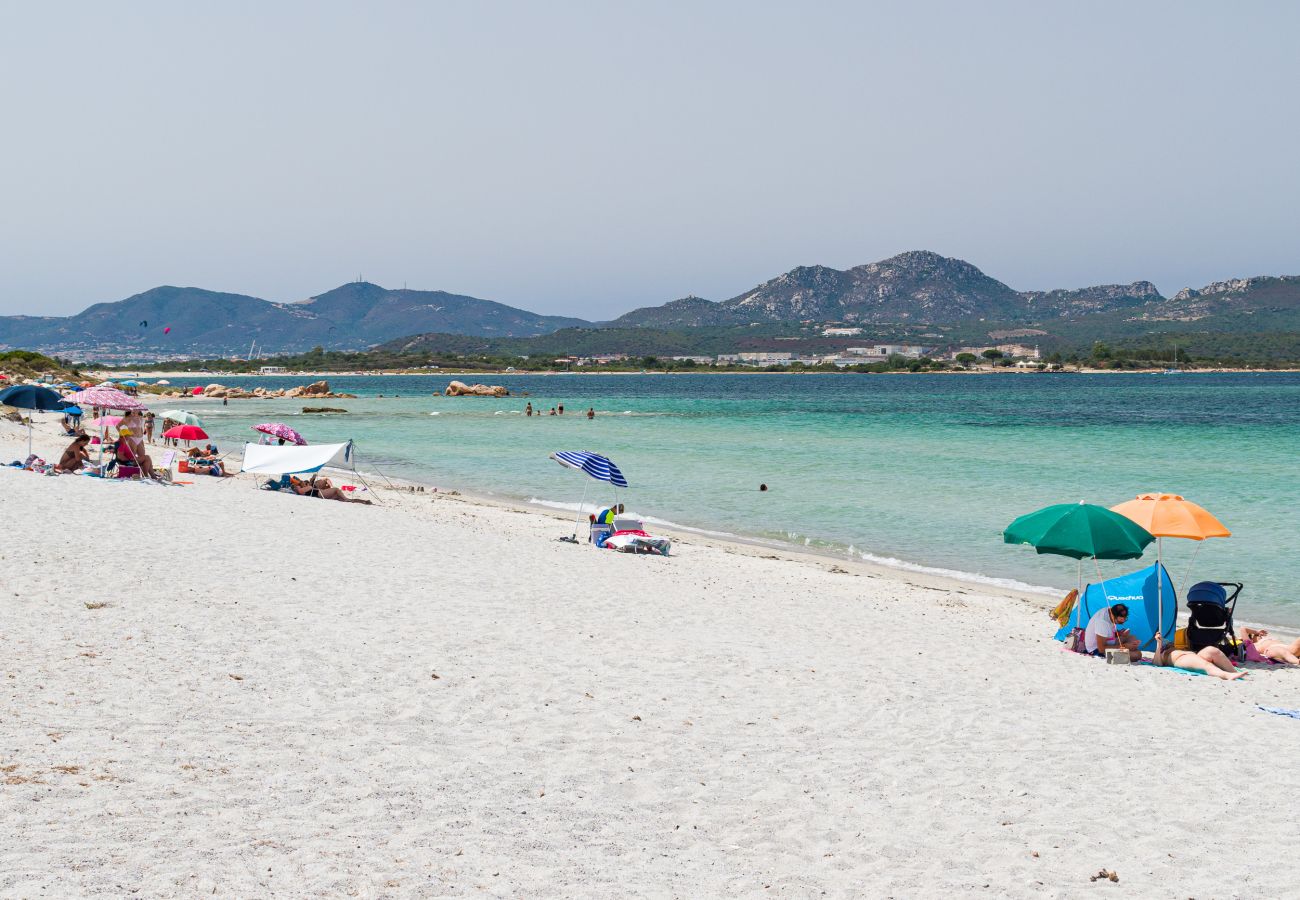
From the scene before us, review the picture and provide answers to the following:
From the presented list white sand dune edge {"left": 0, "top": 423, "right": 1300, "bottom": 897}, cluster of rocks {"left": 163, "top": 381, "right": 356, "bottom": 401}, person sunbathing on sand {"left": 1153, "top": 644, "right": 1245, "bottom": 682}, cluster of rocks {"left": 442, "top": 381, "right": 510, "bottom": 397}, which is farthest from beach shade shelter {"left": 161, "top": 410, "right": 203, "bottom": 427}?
cluster of rocks {"left": 442, "top": 381, "right": 510, "bottom": 397}

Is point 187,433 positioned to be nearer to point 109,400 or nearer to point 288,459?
point 109,400

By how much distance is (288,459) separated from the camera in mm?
21625

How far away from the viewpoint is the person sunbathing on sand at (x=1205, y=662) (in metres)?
10.3

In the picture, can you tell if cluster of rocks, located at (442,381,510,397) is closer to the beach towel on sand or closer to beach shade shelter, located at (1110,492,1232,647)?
beach shade shelter, located at (1110,492,1232,647)

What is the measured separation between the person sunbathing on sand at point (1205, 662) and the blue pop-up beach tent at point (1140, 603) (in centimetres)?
29

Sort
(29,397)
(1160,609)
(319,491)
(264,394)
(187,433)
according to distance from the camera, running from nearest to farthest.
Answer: (1160,609) < (319,491) < (29,397) < (187,433) < (264,394)

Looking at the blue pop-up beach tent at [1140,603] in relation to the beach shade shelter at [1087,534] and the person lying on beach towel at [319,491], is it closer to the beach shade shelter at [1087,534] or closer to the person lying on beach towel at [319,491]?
the beach shade shelter at [1087,534]

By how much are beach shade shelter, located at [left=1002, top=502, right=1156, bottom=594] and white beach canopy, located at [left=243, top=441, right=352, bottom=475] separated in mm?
14732

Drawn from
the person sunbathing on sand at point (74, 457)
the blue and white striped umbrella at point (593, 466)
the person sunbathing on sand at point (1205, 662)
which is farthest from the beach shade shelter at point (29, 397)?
the person sunbathing on sand at point (1205, 662)

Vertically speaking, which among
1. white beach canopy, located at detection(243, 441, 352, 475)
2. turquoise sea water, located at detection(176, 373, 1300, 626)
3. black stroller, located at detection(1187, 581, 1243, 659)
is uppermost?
white beach canopy, located at detection(243, 441, 352, 475)

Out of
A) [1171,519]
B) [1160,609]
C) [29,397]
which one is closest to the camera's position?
[1160,609]

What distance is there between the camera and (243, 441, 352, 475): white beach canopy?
2128 centimetres

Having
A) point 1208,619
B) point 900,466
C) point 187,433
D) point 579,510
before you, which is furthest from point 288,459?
point 900,466

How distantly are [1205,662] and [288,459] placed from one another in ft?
58.0
